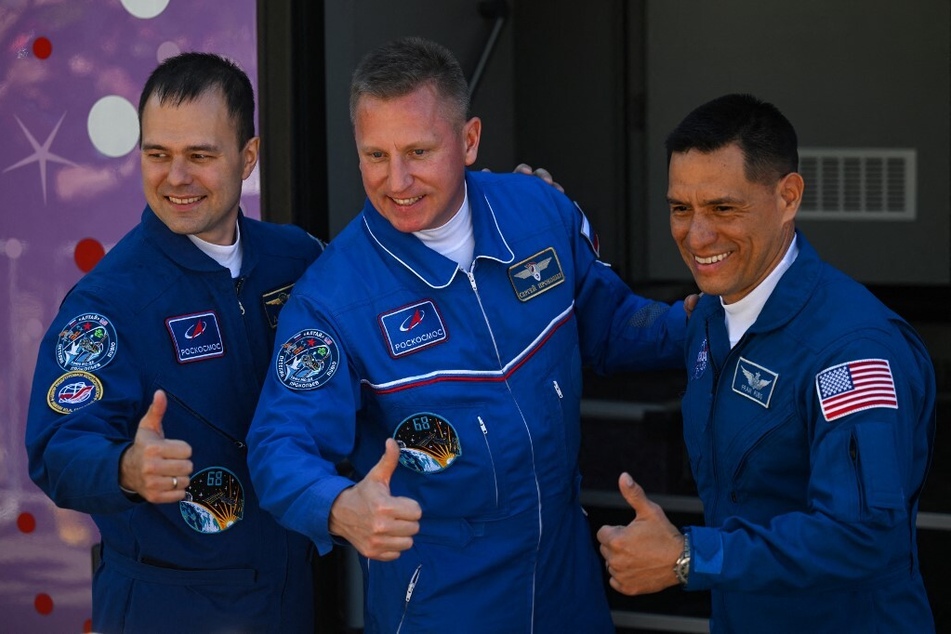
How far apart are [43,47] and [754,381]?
2.17m

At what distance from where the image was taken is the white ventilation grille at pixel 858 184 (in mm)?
5762

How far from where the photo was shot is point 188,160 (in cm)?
224

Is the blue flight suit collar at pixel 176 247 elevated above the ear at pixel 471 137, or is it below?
below

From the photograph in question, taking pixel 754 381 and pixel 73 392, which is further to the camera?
pixel 73 392

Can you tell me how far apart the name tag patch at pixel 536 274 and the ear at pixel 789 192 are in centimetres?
54

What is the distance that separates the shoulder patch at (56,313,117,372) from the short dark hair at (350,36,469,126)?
1.94 feet

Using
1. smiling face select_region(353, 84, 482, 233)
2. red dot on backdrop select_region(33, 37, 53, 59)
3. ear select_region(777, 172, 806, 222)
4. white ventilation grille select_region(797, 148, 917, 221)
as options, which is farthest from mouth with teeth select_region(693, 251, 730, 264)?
white ventilation grille select_region(797, 148, 917, 221)

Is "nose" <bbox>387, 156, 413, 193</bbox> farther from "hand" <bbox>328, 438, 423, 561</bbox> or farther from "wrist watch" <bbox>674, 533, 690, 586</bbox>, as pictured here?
"wrist watch" <bbox>674, 533, 690, 586</bbox>

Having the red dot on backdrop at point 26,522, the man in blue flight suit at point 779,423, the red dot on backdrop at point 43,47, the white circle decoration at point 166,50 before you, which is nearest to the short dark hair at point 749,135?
the man in blue flight suit at point 779,423

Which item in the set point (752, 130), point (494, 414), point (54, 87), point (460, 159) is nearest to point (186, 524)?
point (494, 414)

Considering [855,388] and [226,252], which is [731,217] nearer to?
[855,388]

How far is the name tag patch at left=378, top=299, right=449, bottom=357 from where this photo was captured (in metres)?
2.19

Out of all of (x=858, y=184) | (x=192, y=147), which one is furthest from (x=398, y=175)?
(x=858, y=184)

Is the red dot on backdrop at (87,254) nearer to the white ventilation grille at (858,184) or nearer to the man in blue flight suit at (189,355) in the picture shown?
the man in blue flight suit at (189,355)
